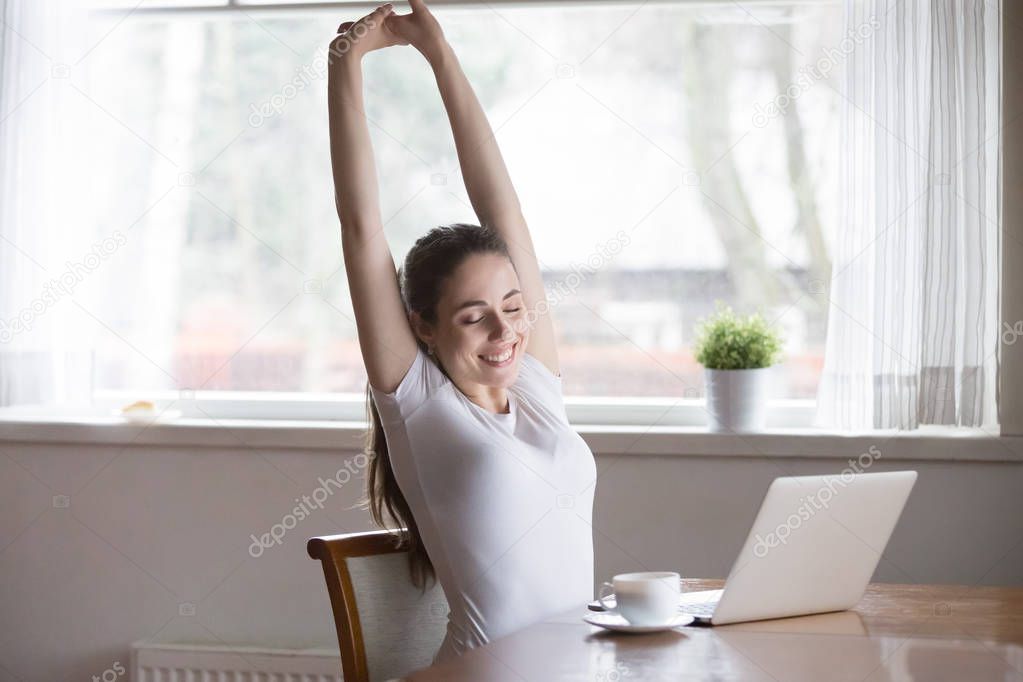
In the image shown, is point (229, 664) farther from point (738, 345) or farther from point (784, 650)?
point (784, 650)

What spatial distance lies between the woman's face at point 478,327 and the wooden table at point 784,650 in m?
0.40

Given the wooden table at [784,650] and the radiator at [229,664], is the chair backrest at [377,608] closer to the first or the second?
the wooden table at [784,650]

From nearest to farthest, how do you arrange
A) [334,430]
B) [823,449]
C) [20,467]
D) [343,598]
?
1. [343,598]
2. [823,449]
3. [334,430]
4. [20,467]

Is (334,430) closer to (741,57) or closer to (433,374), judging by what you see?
(433,374)

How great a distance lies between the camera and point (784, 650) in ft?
4.75

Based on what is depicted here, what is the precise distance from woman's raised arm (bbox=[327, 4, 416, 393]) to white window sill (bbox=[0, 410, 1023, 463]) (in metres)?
1.08

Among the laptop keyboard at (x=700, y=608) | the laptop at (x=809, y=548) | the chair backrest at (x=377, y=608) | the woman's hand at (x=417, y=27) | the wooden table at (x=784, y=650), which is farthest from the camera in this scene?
the woman's hand at (x=417, y=27)

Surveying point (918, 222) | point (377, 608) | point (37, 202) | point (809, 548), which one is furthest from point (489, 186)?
point (37, 202)

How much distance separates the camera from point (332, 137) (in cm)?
184

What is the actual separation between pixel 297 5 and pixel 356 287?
157 centimetres

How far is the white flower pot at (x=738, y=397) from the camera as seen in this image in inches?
110

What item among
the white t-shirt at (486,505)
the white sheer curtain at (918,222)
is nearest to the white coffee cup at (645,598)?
the white t-shirt at (486,505)

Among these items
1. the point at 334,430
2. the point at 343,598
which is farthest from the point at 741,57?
the point at 343,598

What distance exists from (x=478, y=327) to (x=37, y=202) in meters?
1.84
